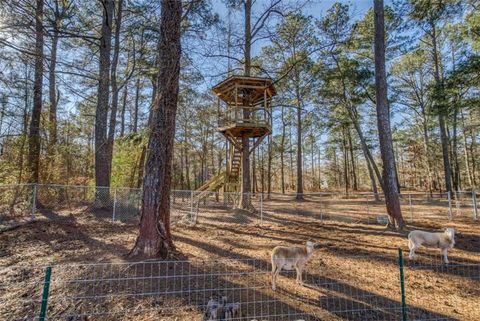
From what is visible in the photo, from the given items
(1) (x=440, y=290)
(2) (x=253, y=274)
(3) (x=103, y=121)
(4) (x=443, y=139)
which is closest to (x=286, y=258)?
(2) (x=253, y=274)

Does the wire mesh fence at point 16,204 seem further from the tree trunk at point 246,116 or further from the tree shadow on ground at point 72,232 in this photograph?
the tree trunk at point 246,116

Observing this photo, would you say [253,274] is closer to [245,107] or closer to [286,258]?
[286,258]

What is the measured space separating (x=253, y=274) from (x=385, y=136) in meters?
6.67

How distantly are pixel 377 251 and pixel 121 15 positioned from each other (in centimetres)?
1301

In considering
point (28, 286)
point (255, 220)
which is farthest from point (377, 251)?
point (28, 286)

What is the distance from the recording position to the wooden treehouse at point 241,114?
12508 millimetres

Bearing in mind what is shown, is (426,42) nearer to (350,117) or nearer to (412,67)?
(412,67)

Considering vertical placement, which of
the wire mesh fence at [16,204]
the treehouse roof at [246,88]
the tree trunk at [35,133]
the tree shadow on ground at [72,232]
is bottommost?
the tree shadow on ground at [72,232]

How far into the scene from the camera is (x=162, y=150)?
194 inches

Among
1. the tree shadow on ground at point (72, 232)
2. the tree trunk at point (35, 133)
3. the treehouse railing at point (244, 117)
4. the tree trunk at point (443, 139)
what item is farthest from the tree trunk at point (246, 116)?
the tree trunk at point (443, 139)

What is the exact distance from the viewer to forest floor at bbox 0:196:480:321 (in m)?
3.42

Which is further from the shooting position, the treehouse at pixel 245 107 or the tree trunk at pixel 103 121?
the treehouse at pixel 245 107

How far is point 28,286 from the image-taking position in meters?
3.93

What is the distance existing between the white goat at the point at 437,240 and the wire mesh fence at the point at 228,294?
1.87 ft
